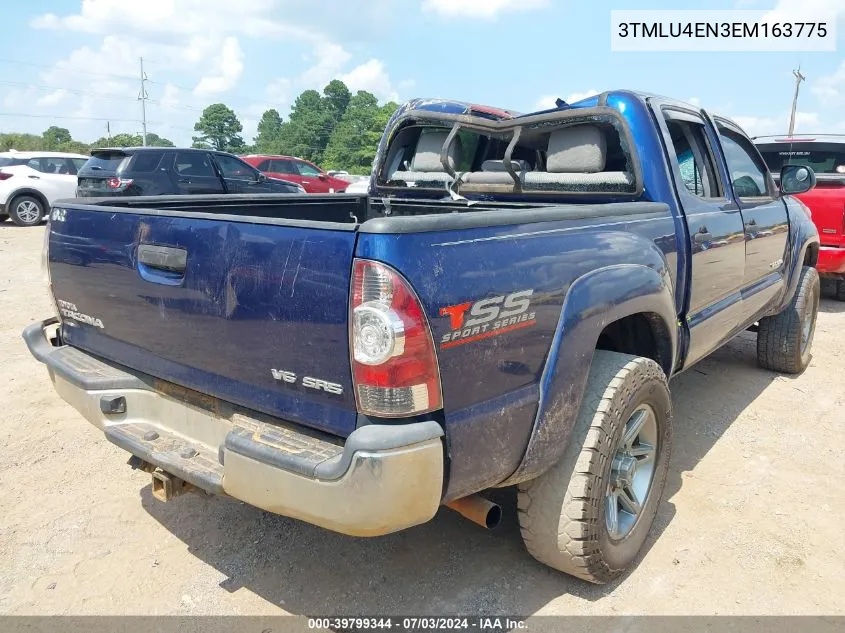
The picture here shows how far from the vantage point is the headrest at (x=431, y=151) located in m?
4.10

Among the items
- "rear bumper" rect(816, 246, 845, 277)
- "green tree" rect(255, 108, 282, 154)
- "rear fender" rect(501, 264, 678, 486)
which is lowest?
"rear bumper" rect(816, 246, 845, 277)

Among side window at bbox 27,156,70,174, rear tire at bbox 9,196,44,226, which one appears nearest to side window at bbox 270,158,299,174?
side window at bbox 27,156,70,174

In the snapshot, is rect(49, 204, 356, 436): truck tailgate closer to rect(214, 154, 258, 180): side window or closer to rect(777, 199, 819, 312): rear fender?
rect(777, 199, 819, 312): rear fender

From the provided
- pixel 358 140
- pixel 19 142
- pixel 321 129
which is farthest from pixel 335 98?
pixel 19 142

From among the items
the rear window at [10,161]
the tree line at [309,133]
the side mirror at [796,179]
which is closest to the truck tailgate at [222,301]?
the side mirror at [796,179]

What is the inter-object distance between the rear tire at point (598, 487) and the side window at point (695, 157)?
1429 mm

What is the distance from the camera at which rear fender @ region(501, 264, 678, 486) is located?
2.24 meters

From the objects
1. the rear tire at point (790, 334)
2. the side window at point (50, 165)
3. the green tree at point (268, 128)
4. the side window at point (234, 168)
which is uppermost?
the green tree at point (268, 128)

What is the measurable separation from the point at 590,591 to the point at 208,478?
1.55 m

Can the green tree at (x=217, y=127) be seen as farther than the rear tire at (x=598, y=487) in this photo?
Yes

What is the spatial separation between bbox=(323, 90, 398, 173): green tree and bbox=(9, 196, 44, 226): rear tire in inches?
2007

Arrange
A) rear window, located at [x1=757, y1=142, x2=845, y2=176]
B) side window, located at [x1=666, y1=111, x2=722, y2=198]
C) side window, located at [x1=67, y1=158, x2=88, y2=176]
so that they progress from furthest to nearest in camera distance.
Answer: side window, located at [x1=67, y1=158, x2=88, y2=176] → rear window, located at [x1=757, y1=142, x2=845, y2=176] → side window, located at [x1=666, y1=111, x2=722, y2=198]

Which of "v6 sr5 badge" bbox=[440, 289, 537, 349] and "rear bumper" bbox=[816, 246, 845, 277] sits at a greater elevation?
"v6 sr5 badge" bbox=[440, 289, 537, 349]

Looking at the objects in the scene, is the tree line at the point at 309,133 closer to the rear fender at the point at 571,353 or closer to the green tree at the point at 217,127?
the green tree at the point at 217,127
